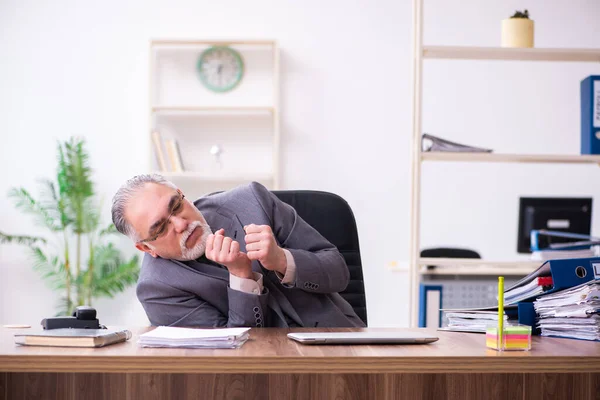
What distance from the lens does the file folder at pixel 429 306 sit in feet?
10.1

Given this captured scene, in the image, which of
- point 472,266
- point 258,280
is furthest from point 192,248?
point 472,266

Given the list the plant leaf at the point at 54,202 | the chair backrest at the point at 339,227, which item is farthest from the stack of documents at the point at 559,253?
the plant leaf at the point at 54,202

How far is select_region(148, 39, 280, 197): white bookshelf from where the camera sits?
4.85 m

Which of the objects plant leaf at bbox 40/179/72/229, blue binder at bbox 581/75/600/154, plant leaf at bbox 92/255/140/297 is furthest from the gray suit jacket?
plant leaf at bbox 40/179/72/229

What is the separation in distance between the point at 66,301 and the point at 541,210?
2.95 meters

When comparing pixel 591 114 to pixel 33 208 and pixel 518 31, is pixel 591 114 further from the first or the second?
pixel 33 208

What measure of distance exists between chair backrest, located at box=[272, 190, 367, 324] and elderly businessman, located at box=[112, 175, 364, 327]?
0.54ft

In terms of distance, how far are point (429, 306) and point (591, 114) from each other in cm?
105

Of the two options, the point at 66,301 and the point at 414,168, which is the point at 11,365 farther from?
the point at 66,301

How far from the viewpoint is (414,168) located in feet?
10.1

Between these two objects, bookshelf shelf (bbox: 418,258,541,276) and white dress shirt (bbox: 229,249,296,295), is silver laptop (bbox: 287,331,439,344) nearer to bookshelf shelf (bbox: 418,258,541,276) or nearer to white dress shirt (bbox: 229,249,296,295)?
white dress shirt (bbox: 229,249,296,295)

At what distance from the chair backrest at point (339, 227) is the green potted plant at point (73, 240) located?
271cm

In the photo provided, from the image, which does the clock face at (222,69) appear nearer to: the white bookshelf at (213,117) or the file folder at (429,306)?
the white bookshelf at (213,117)

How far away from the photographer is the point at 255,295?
1.72 m
